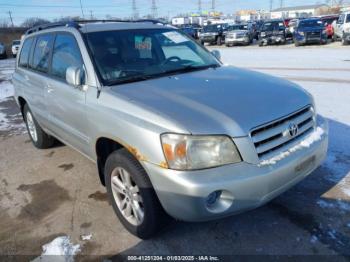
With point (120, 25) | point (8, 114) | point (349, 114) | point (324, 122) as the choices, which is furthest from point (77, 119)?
point (8, 114)

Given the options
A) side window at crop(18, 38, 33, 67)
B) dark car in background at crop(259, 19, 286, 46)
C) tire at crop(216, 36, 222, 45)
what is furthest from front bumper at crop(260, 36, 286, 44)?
side window at crop(18, 38, 33, 67)

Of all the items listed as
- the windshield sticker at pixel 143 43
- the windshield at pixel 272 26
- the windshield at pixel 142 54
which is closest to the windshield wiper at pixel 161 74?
the windshield at pixel 142 54

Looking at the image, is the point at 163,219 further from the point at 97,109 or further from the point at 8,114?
the point at 8,114

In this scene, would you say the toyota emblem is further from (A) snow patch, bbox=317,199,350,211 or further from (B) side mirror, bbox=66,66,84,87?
(B) side mirror, bbox=66,66,84,87

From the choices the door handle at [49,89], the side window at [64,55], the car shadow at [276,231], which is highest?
the side window at [64,55]

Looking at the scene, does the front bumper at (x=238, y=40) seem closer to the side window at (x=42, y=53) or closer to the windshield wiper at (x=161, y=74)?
the side window at (x=42, y=53)

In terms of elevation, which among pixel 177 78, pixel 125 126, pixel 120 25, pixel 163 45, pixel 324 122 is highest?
pixel 120 25

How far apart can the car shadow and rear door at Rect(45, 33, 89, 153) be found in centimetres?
132

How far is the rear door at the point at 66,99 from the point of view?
140 inches

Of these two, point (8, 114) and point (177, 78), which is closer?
point (177, 78)

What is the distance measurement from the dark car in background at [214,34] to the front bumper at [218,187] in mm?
30458

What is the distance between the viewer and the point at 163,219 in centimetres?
290

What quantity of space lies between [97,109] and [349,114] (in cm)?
467

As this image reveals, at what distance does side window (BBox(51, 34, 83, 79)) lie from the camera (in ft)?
11.9
